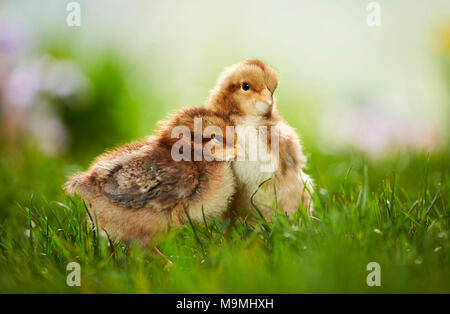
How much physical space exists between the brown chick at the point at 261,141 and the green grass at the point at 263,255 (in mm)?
110

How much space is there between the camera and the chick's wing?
1766 millimetres

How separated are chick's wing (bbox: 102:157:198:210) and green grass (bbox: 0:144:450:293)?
0.45 feet

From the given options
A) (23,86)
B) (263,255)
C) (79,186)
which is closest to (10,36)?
(23,86)

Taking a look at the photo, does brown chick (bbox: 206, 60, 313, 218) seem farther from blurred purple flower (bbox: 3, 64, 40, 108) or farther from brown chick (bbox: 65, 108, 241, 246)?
blurred purple flower (bbox: 3, 64, 40, 108)

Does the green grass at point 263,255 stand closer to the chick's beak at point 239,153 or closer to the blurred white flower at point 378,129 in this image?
the chick's beak at point 239,153

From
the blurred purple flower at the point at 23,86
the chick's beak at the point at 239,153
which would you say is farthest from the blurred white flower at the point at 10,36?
the chick's beak at the point at 239,153

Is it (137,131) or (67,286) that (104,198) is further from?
(137,131)

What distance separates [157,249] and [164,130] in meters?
0.44

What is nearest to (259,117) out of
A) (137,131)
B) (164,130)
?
(164,130)

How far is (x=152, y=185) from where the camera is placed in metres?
1.77

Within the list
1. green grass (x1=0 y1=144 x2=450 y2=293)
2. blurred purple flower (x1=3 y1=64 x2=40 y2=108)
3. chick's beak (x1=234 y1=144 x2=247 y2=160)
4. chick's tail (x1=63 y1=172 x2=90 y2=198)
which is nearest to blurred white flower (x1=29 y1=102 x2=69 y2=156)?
blurred purple flower (x1=3 y1=64 x2=40 y2=108)

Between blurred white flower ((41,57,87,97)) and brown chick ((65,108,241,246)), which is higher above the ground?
blurred white flower ((41,57,87,97))

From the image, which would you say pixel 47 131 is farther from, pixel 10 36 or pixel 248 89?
pixel 248 89
